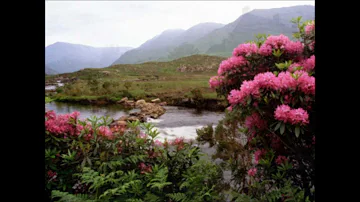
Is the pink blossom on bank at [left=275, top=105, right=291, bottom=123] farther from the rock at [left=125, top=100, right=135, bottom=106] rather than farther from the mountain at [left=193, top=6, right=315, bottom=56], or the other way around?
the mountain at [left=193, top=6, right=315, bottom=56]

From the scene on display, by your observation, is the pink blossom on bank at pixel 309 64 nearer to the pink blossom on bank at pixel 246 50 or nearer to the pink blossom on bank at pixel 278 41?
the pink blossom on bank at pixel 278 41

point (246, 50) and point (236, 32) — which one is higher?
point (236, 32)

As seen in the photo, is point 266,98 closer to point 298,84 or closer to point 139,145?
point 298,84

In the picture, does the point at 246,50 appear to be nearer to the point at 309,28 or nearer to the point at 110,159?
the point at 309,28

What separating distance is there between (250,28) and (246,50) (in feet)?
454

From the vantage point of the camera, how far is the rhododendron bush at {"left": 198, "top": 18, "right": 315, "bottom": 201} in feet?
5.97

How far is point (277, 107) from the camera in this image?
6.16 ft

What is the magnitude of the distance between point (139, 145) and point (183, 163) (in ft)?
1.33

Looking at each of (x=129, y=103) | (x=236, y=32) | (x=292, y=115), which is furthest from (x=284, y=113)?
(x=236, y=32)

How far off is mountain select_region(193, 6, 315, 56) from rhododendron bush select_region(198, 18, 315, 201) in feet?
326

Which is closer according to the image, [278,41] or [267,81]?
[267,81]

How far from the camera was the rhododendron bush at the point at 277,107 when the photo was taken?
182 cm
